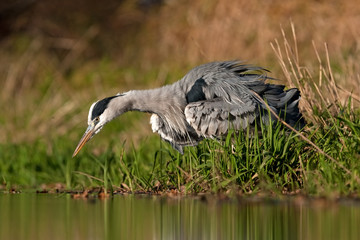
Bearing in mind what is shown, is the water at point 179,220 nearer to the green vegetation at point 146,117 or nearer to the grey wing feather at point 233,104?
the green vegetation at point 146,117

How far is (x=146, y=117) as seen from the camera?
11984 millimetres

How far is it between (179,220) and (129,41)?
42.3 feet

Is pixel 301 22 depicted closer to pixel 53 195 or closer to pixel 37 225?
pixel 53 195

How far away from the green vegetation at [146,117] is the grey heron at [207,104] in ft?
0.58

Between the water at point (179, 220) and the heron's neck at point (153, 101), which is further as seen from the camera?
the heron's neck at point (153, 101)

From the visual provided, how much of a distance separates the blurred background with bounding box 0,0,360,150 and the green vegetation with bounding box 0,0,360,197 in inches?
1.5

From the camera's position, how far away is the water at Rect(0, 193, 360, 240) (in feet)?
16.2

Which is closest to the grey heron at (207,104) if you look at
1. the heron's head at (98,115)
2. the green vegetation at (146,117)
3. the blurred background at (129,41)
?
the heron's head at (98,115)

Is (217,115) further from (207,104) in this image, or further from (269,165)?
(269,165)

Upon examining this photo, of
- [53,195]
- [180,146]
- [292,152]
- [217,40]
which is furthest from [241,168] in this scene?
[217,40]

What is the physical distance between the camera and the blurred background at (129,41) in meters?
14.6

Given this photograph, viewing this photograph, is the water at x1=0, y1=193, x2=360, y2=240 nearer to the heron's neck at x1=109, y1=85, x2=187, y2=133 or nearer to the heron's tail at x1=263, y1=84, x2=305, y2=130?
the heron's neck at x1=109, y1=85, x2=187, y2=133

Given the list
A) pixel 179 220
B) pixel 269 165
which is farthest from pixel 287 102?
pixel 179 220

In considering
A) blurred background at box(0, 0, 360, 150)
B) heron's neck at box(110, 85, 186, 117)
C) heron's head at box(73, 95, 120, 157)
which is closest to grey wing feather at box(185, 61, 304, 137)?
heron's neck at box(110, 85, 186, 117)
